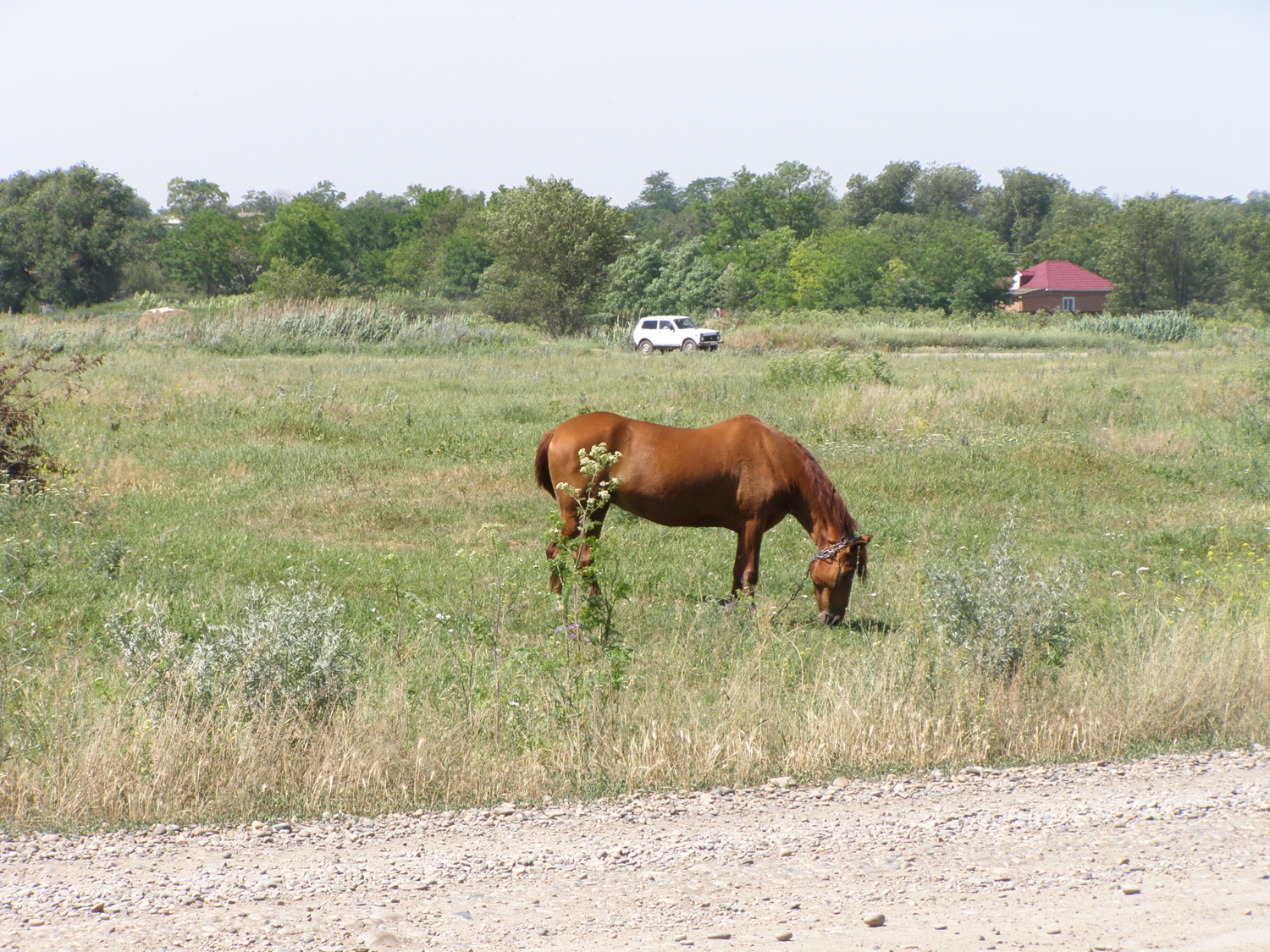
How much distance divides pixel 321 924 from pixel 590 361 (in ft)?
98.7

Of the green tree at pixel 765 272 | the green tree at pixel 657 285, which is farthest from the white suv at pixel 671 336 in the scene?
the green tree at pixel 765 272

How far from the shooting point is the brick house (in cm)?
8288

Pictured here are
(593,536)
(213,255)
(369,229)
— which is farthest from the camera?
(369,229)

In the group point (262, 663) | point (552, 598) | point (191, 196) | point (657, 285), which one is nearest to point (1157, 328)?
point (657, 285)

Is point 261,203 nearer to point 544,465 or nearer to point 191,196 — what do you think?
point 191,196

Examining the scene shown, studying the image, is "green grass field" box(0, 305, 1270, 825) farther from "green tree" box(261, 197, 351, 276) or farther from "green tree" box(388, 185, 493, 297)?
"green tree" box(261, 197, 351, 276)

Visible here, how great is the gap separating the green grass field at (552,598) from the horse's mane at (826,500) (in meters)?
0.76

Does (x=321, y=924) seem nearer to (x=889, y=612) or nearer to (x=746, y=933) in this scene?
(x=746, y=933)

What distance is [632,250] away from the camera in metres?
56.9

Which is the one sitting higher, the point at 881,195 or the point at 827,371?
the point at 881,195

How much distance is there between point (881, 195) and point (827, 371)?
101261 millimetres

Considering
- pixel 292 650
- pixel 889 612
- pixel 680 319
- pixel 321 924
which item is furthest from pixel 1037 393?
pixel 680 319

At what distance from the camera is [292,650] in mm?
5621

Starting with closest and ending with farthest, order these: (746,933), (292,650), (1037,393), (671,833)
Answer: (746,933) < (671,833) < (292,650) < (1037,393)
